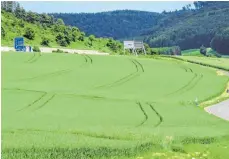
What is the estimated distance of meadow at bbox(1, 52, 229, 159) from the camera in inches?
789

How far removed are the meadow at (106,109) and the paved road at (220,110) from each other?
1424mm

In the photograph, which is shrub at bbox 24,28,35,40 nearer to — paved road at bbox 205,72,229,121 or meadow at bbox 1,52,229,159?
meadow at bbox 1,52,229,159

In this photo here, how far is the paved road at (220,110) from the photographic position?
37919mm

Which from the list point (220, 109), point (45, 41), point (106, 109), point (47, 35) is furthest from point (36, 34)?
point (106, 109)

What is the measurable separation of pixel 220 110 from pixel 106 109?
1166 centimetres

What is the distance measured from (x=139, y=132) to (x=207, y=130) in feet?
15.3

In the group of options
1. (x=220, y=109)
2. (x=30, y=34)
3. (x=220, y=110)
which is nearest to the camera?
(x=220, y=110)

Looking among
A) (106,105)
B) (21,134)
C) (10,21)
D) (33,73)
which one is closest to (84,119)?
(106,105)

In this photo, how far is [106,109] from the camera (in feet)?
106

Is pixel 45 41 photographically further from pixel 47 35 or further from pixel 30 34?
pixel 47 35

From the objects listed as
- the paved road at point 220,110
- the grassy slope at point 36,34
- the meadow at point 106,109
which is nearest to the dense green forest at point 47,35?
the grassy slope at point 36,34

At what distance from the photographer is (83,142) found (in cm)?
1986

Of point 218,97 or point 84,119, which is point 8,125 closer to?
point 84,119

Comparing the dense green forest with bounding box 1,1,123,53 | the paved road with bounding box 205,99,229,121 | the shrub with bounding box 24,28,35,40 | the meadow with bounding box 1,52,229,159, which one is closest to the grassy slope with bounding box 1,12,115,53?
the dense green forest with bounding box 1,1,123,53
